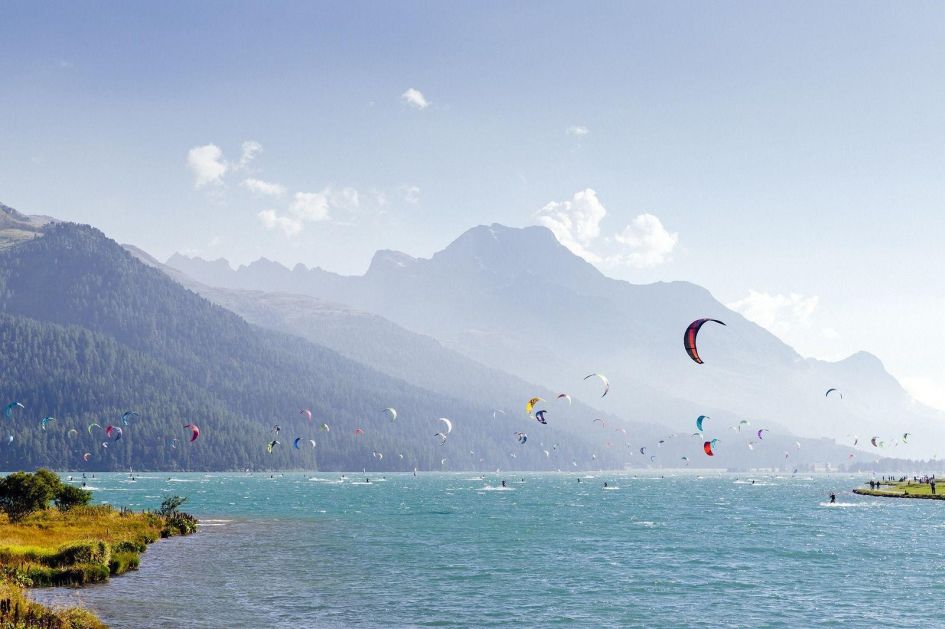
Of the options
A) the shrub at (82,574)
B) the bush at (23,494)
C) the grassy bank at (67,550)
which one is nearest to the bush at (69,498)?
the grassy bank at (67,550)

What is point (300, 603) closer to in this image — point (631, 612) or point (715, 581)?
point (631, 612)

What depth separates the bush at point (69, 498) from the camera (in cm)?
8569

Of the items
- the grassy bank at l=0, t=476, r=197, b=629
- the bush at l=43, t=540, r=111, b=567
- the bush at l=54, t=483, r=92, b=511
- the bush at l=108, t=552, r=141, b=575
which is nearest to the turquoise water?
the bush at l=108, t=552, r=141, b=575

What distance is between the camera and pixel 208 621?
141ft

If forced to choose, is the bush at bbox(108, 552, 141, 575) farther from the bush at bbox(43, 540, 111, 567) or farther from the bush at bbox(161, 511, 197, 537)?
the bush at bbox(161, 511, 197, 537)

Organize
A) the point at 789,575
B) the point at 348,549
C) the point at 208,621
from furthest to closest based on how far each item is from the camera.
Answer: the point at 348,549
the point at 789,575
the point at 208,621

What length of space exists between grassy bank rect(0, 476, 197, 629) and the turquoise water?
6.02 ft

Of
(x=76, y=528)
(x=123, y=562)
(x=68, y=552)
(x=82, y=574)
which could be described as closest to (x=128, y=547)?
(x=123, y=562)

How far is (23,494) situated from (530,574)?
4649 cm

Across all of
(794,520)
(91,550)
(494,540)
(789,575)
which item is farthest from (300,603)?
(794,520)

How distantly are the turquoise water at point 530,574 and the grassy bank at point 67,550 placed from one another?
6.02 feet

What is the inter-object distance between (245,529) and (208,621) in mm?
51999

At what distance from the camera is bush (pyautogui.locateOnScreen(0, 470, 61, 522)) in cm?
7919

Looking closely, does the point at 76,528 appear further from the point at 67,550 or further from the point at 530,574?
the point at 530,574
